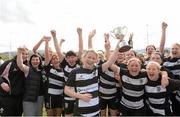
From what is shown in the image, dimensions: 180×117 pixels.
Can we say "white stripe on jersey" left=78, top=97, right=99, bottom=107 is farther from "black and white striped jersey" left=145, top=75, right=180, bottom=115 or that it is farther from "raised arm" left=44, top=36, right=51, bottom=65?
"raised arm" left=44, top=36, right=51, bottom=65

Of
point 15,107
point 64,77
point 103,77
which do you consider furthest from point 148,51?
point 15,107

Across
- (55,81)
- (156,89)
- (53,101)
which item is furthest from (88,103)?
(53,101)

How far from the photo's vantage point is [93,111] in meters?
5.82

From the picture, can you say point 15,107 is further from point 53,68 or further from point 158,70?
point 158,70

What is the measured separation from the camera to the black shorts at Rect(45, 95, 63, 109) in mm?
7934

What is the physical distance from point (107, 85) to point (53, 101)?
1.48 metres

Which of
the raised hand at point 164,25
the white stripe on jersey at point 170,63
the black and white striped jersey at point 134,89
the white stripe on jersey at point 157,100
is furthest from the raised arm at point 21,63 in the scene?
the raised hand at point 164,25

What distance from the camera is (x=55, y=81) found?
7.84 meters

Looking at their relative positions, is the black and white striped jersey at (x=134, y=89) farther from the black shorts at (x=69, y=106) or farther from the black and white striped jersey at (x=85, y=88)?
the black shorts at (x=69, y=106)

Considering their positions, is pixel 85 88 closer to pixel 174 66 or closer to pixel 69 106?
pixel 69 106

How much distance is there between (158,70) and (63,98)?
2676mm

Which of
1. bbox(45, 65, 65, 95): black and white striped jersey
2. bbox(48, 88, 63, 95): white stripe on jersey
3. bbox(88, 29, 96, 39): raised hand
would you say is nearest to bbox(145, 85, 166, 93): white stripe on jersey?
bbox(88, 29, 96, 39): raised hand

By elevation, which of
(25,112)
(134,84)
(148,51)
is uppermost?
(148,51)

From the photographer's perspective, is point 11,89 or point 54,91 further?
point 54,91
